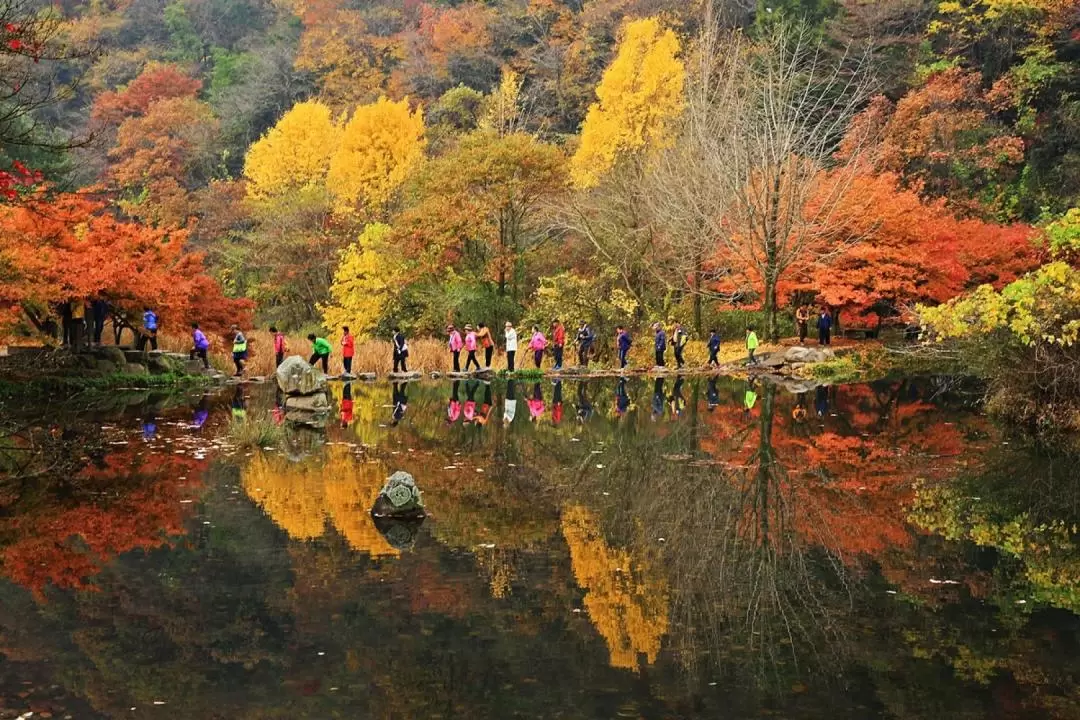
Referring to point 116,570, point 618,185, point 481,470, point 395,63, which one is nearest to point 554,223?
point 618,185

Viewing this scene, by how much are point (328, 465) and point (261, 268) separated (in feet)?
91.9

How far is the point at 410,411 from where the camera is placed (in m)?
21.3

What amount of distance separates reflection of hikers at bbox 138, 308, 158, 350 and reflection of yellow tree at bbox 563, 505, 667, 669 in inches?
642

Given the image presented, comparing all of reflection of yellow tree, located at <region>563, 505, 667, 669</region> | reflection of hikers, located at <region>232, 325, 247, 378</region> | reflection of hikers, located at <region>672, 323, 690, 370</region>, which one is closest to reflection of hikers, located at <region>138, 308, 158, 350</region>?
reflection of hikers, located at <region>232, 325, 247, 378</region>

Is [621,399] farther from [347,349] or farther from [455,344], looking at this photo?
[347,349]

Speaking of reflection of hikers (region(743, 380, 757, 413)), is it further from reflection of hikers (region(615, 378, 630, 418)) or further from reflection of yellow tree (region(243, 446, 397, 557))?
reflection of yellow tree (region(243, 446, 397, 557))

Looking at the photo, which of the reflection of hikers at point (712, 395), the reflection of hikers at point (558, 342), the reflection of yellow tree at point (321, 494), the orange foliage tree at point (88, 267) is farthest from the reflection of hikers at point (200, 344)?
the reflection of hikers at point (712, 395)

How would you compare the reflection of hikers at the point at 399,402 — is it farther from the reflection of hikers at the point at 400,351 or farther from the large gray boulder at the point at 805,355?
the large gray boulder at the point at 805,355

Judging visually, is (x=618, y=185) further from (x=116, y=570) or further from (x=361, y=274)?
(x=116, y=570)

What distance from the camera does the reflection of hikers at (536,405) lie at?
2055 cm

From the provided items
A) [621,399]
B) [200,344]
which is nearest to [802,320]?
[621,399]

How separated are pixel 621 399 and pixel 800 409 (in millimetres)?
3947

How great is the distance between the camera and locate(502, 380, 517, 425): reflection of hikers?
20.2 metres

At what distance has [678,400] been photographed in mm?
23359
